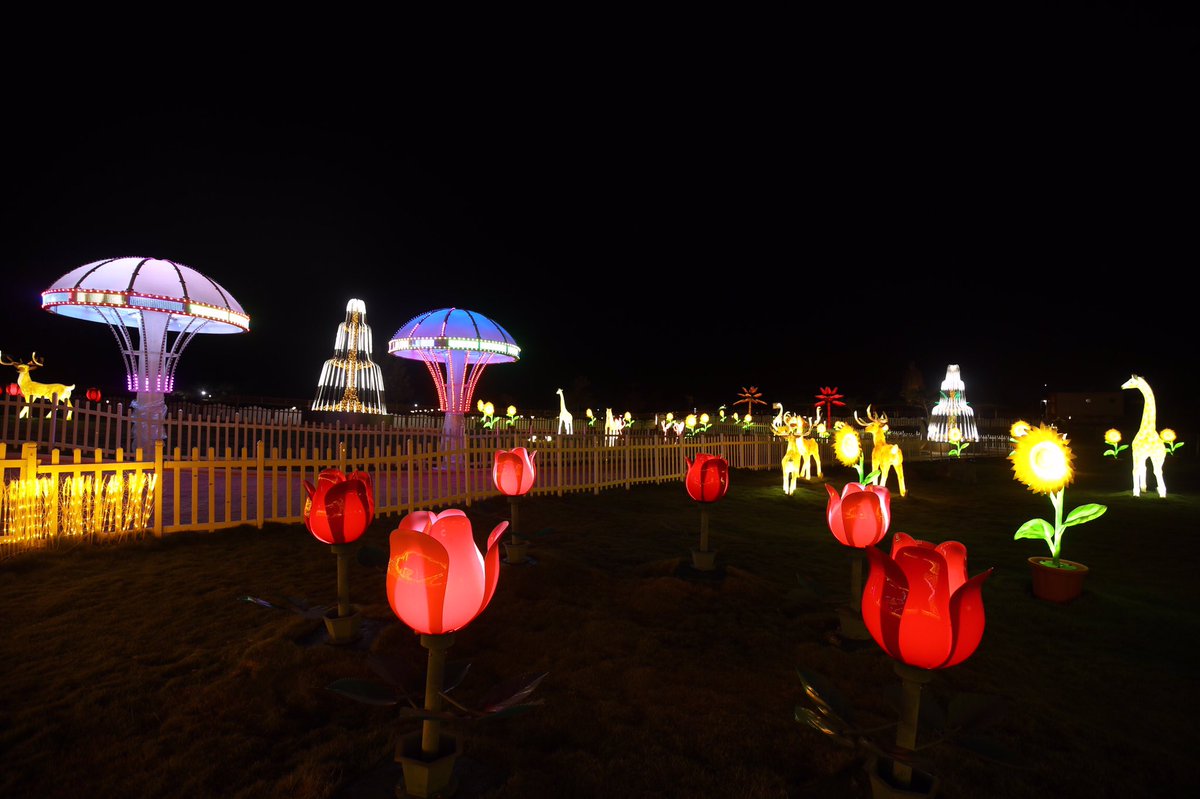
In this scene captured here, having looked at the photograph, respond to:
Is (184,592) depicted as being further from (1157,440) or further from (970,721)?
(1157,440)

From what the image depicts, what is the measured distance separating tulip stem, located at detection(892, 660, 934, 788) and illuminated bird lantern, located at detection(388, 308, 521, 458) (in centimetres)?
1282

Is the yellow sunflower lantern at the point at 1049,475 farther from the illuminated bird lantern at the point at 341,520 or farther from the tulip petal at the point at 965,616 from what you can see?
the illuminated bird lantern at the point at 341,520

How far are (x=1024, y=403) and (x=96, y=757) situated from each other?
68.1 m

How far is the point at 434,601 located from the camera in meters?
2.28

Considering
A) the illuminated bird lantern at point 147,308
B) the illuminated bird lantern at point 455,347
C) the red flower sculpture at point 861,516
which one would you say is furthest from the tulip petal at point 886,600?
the illuminated bird lantern at point 147,308

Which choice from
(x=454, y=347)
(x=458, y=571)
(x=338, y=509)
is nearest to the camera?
(x=458, y=571)

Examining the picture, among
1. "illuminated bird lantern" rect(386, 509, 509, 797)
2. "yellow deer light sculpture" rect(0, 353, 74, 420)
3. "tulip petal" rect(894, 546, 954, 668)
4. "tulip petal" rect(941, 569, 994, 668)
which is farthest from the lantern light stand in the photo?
"yellow deer light sculpture" rect(0, 353, 74, 420)

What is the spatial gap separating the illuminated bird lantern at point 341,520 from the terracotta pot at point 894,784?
3.12 metres

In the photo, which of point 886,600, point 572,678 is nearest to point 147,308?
point 572,678

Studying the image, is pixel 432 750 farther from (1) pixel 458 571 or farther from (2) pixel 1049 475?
(2) pixel 1049 475

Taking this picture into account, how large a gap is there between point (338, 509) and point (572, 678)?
187 cm

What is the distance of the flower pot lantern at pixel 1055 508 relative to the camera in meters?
5.24

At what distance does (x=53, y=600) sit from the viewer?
15.3 ft

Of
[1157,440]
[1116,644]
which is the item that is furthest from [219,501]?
[1157,440]
